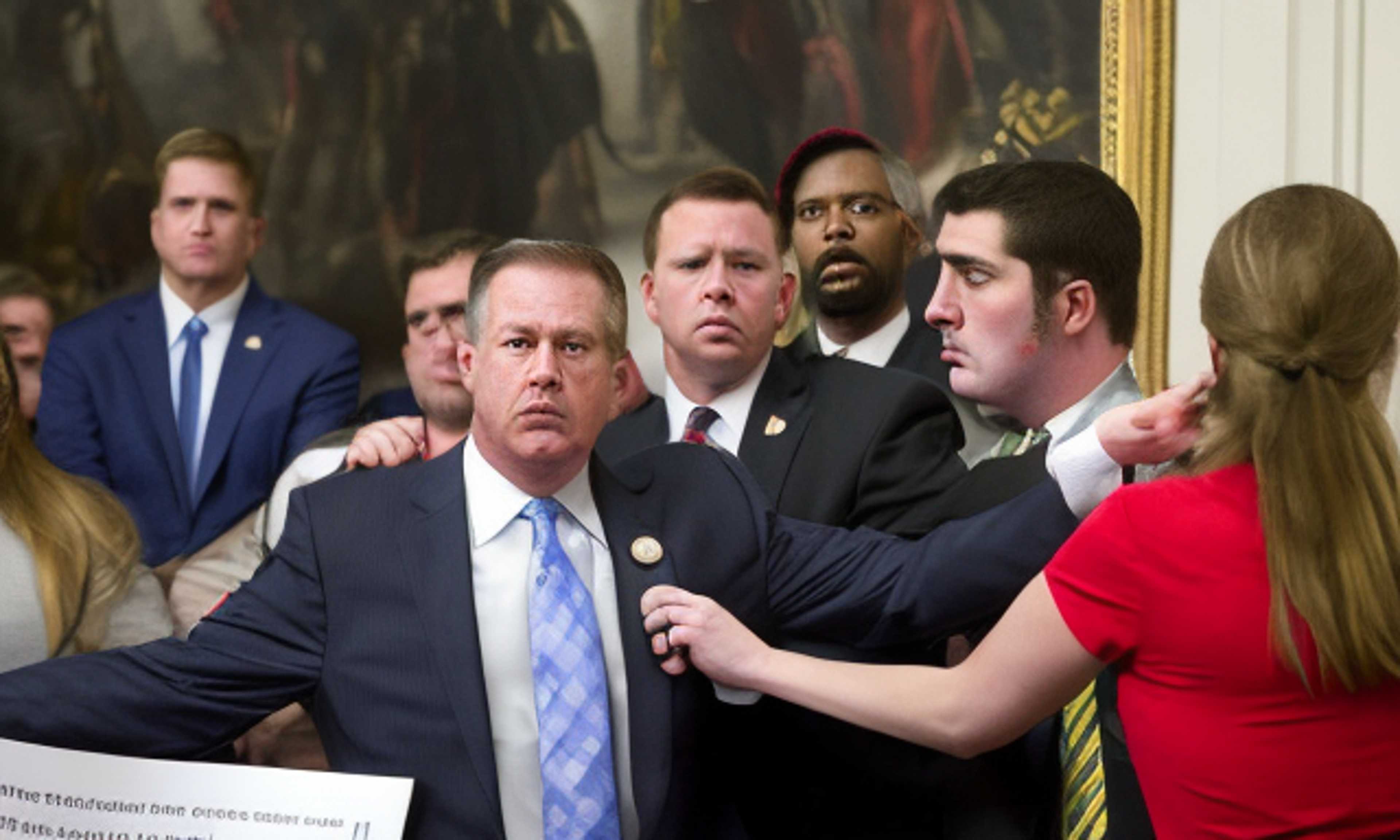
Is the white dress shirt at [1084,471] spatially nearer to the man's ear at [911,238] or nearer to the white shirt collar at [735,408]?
the white shirt collar at [735,408]

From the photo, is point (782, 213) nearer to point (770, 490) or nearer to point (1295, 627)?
point (770, 490)

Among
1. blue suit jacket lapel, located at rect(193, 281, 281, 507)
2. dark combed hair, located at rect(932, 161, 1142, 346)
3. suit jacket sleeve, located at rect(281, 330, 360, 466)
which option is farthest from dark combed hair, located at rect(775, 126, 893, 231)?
blue suit jacket lapel, located at rect(193, 281, 281, 507)

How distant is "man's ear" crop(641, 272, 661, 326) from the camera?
421cm

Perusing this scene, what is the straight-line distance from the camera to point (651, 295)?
4.28 metres

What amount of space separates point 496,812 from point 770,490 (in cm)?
117

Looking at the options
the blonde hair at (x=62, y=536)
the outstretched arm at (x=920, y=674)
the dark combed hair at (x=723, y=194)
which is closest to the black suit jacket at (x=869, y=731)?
the outstretched arm at (x=920, y=674)

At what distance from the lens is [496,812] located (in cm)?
276

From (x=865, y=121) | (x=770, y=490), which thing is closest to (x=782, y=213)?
(x=865, y=121)

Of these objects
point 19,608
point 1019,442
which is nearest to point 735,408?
point 1019,442

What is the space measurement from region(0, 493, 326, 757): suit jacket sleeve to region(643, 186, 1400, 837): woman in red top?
1.22m

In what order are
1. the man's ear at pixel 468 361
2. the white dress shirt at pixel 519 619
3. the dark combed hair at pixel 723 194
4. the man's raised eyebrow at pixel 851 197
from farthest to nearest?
1. the man's raised eyebrow at pixel 851 197
2. the dark combed hair at pixel 723 194
3. the man's ear at pixel 468 361
4. the white dress shirt at pixel 519 619

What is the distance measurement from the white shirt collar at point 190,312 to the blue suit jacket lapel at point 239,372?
26 millimetres

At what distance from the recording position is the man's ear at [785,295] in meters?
4.18

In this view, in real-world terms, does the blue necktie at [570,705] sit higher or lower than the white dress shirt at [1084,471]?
lower
